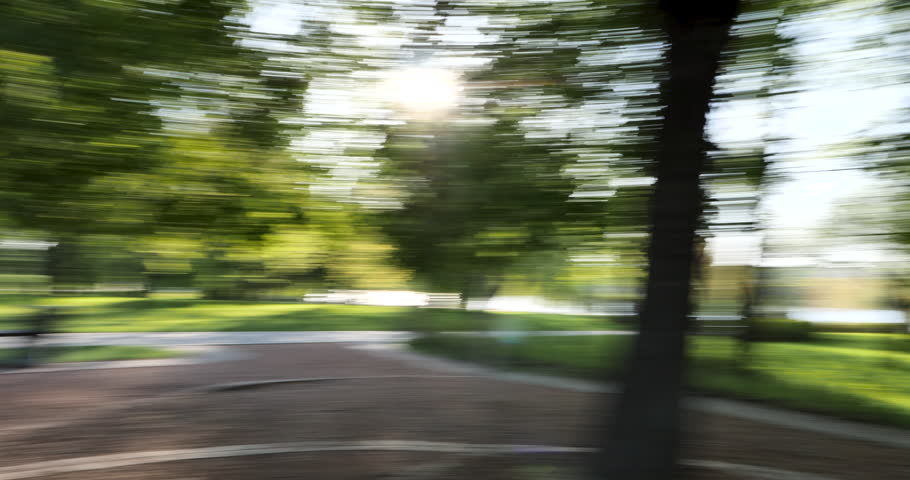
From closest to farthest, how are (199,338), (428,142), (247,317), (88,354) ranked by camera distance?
(428,142), (88,354), (199,338), (247,317)

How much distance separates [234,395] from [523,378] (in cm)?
464

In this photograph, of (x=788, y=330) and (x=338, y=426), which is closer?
(x=338, y=426)

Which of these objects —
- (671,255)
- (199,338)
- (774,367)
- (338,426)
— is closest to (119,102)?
(671,255)

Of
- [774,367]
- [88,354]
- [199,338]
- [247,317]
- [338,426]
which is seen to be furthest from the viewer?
[247,317]

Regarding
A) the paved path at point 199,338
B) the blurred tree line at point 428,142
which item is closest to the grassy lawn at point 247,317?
the paved path at point 199,338

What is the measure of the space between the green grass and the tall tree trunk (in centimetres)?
1138

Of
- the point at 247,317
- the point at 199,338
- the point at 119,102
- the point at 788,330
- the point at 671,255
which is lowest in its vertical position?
the point at 247,317

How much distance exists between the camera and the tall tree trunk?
12.1 ft

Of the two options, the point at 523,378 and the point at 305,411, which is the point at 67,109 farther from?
the point at 523,378

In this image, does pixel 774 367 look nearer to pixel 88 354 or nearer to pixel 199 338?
pixel 88 354

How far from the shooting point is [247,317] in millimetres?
28219

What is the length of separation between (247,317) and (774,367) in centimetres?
2226

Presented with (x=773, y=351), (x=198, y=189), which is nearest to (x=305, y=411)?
(x=198, y=189)

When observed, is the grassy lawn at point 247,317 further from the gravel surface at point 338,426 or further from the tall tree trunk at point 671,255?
the tall tree trunk at point 671,255
